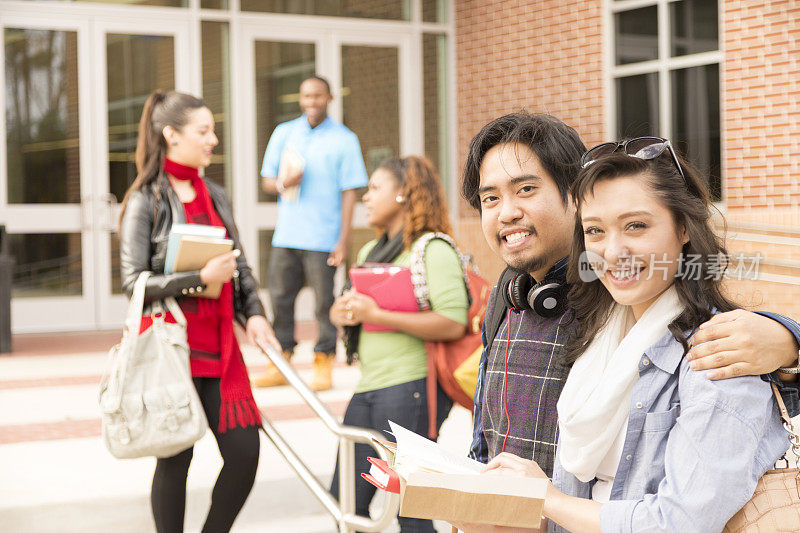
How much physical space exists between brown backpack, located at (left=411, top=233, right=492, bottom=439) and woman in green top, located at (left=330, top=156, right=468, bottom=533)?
3cm

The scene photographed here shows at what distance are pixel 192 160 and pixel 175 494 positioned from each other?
1261mm

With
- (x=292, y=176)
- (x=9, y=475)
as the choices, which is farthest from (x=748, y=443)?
(x=292, y=176)

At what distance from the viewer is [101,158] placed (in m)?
11.2

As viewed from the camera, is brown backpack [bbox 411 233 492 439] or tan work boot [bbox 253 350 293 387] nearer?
brown backpack [bbox 411 233 492 439]

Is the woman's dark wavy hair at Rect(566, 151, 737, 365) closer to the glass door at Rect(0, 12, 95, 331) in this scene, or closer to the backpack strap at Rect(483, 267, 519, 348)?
the backpack strap at Rect(483, 267, 519, 348)

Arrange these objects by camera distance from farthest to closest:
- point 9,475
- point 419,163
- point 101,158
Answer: point 101,158 → point 9,475 → point 419,163

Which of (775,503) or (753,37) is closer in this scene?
(775,503)

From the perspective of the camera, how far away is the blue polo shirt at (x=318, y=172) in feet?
25.5

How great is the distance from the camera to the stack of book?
3.56 m

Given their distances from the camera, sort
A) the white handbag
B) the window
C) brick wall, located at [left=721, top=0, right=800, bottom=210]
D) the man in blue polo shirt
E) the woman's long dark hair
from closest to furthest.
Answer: the white handbag → the woman's long dark hair → the man in blue polo shirt → brick wall, located at [left=721, top=0, right=800, bottom=210] → the window

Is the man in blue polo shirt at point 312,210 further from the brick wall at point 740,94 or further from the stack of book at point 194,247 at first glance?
the stack of book at point 194,247

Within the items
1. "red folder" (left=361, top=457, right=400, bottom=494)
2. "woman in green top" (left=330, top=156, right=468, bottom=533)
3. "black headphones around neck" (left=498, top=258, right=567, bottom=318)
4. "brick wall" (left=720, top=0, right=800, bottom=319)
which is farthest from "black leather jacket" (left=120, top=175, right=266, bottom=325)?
"brick wall" (left=720, top=0, right=800, bottom=319)

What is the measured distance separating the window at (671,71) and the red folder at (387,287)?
21.7ft

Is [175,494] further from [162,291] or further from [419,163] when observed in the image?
[419,163]
